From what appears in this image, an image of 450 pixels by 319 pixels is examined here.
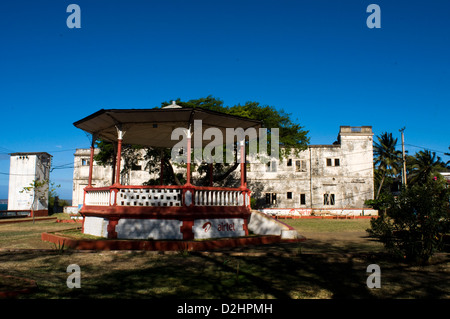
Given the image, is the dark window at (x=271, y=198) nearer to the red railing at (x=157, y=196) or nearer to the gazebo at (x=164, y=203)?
the gazebo at (x=164, y=203)

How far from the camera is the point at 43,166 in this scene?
47.0 meters

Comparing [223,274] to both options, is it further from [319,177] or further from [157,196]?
[319,177]

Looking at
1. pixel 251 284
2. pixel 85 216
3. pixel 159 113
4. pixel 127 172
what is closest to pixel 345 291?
pixel 251 284

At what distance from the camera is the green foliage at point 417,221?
7877 mm

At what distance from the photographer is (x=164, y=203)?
1205 cm

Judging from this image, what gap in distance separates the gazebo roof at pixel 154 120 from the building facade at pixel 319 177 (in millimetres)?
26246

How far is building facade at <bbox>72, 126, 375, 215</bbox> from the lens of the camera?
134 ft

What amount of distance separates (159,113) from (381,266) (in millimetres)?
8475

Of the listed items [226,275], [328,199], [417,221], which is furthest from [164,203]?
[328,199]

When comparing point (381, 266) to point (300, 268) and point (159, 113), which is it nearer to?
point (300, 268)

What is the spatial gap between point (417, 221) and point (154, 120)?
9.26 m

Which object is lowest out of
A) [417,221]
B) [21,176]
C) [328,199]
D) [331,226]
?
[331,226]

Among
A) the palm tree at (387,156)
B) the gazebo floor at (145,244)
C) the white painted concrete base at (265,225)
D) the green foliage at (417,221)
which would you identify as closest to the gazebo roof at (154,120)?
the white painted concrete base at (265,225)

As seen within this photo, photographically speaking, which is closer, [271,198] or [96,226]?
[96,226]
